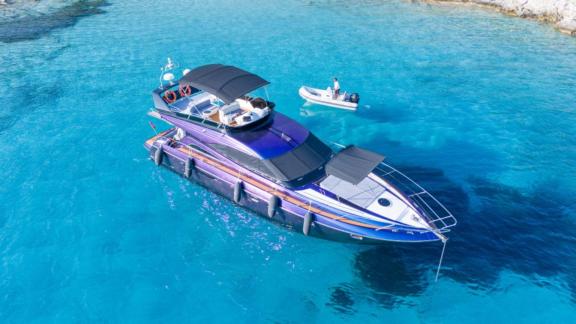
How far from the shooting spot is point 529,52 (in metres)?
38.4

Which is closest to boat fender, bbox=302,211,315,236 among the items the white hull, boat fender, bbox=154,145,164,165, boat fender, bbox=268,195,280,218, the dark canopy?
boat fender, bbox=268,195,280,218

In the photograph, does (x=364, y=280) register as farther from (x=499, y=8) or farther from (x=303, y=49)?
(x=499, y=8)

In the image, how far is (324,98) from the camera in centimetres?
2934

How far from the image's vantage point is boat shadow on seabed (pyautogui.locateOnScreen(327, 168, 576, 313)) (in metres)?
16.6

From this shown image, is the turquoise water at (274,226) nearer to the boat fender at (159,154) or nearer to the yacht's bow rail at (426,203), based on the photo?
the yacht's bow rail at (426,203)

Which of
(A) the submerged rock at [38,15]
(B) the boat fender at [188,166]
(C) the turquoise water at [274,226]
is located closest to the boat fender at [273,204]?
(C) the turquoise water at [274,226]

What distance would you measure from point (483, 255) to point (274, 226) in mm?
10301

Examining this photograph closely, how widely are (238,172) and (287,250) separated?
473 cm

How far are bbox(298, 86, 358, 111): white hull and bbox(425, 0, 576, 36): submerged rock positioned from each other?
32354mm

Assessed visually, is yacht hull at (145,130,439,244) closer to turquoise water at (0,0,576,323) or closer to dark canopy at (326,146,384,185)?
turquoise water at (0,0,576,323)

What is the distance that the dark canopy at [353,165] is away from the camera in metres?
17.1

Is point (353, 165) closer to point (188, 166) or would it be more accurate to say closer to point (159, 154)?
point (188, 166)

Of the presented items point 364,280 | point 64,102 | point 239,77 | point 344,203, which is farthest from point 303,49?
point 364,280

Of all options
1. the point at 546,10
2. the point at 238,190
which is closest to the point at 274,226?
the point at 238,190
